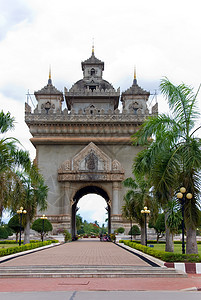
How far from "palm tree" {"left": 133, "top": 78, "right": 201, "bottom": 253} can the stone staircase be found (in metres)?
2.55

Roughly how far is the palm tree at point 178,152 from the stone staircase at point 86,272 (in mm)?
2546

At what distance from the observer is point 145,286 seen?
8.61m

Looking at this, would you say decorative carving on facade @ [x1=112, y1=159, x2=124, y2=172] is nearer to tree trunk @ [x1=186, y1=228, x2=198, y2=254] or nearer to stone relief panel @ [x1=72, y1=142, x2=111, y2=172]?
stone relief panel @ [x1=72, y1=142, x2=111, y2=172]

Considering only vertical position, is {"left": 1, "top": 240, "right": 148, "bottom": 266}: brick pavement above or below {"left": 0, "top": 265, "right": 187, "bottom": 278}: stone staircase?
below

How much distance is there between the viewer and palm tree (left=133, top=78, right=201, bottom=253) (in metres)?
12.6

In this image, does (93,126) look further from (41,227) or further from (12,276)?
(12,276)

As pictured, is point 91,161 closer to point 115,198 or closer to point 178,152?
point 115,198

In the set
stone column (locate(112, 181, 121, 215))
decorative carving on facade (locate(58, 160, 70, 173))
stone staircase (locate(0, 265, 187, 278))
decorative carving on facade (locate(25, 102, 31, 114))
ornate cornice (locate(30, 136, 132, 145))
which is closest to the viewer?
stone staircase (locate(0, 265, 187, 278))

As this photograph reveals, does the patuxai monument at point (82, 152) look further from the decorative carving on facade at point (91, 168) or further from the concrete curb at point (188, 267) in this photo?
the concrete curb at point (188, 267)

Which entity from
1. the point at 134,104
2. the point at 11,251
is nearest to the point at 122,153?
the point at 134,104

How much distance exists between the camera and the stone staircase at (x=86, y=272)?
10.1m

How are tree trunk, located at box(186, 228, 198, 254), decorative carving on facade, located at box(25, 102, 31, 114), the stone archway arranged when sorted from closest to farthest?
tree trunk, located at box(186, 228, 198, 254) < the stone archway < decorative carving on facade, located at box(25, 102, 31, 114)

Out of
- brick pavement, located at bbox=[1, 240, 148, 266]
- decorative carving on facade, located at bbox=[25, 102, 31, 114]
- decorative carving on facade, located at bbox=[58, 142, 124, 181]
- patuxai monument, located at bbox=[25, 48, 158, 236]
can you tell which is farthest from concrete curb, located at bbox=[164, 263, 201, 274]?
decorative carving on facade, located at bbox=[25, 102, 31, 114]

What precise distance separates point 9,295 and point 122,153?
102ft
